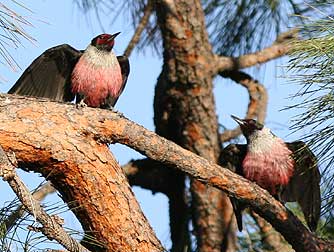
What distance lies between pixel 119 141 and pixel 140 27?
2068mm

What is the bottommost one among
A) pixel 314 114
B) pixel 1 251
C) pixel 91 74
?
pixel 1 251

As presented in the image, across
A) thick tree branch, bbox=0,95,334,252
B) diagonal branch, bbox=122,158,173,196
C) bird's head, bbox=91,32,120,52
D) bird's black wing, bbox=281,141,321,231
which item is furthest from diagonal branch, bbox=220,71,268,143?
thick tree branch, bbox=0,95,334,252

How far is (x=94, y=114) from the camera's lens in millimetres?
2686

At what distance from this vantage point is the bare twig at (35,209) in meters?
2.12

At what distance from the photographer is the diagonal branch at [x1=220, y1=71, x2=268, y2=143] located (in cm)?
462

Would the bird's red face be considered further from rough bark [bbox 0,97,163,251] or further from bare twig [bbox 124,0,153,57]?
rough bark [bbox 0,97,163,251]

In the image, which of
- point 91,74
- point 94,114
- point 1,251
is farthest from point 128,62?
point 1,251

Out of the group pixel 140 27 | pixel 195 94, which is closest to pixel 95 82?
pixel 195 94

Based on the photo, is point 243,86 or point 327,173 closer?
point 327,173

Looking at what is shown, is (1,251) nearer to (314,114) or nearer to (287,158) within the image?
(314,114)

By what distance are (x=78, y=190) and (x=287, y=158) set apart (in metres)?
1.44

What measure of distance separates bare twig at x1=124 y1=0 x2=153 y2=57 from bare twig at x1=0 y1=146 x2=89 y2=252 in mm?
2374

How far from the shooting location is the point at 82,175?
2.57 m

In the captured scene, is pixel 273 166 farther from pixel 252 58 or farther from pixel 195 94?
pixel 252 58
